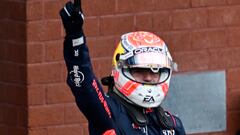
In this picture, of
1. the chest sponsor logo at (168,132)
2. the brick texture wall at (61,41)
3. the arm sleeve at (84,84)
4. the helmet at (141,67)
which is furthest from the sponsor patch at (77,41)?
the brick texture wall at (61,41)

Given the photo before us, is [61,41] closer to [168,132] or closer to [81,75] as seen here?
[168,132]

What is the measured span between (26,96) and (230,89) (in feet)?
5.33

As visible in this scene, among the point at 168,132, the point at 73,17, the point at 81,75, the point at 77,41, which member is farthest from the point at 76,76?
the point at 168,132

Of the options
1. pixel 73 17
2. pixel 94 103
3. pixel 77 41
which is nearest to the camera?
pixel 73 17

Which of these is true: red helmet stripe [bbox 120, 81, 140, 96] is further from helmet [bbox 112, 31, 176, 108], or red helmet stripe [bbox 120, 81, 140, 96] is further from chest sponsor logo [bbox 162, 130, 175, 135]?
chest sponsor logo [bbox 162, 130, 175, 135]

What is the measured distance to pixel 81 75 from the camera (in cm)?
450

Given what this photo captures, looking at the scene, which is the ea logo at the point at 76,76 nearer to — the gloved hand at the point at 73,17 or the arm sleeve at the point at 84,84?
the arm sleeve at the point at 84,84

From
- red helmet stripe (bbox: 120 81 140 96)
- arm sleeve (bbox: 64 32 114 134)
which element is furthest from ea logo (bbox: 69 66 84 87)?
red helmet stripe (bbox: 120 81 140 96)

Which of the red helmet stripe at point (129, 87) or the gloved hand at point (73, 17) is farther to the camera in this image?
the red helmet stripe at point (129, 87)

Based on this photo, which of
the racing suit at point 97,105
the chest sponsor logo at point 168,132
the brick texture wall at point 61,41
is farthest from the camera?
the brick texture wall at point 61,41

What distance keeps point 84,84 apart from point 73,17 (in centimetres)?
35

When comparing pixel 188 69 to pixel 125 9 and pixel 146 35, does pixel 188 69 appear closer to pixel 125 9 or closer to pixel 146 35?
pixel 125 9

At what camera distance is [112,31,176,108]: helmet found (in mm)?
4852

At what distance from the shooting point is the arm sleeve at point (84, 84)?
14.6 ft
